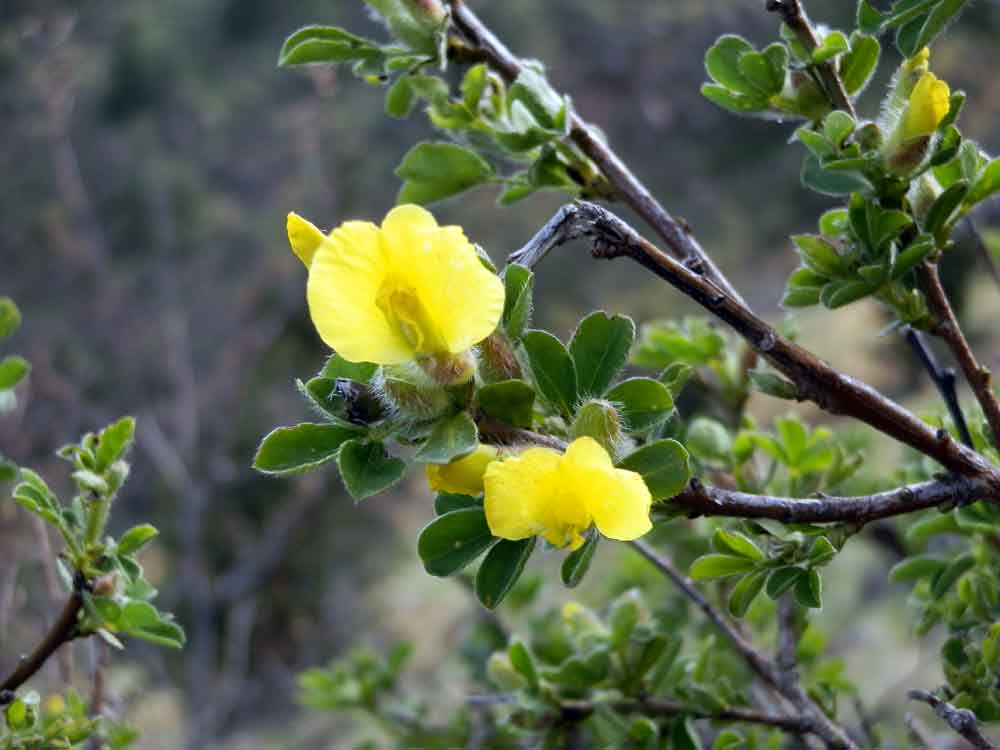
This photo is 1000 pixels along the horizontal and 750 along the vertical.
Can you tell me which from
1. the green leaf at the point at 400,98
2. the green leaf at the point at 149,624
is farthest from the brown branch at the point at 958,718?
the green leaf at the point at 400,98

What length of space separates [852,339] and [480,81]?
4.25 metres

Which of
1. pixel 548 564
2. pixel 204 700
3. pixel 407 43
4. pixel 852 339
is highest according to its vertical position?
pixel 407 43

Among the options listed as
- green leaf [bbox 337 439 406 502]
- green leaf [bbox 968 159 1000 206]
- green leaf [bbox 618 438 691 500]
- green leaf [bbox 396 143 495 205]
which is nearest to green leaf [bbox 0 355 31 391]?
green leaf [bbox 396 143 495 205]

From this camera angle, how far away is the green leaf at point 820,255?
73 cm

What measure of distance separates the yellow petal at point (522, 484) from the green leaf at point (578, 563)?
0.26 ft

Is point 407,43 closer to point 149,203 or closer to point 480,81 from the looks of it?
point 480,81

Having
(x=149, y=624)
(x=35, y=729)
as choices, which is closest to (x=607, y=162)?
(x=149, y=624)

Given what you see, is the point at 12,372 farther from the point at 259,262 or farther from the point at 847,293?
the point at 259,262

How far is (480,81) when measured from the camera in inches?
32.9

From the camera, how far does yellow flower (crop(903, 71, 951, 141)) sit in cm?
67

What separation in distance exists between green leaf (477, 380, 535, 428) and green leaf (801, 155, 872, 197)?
32 cm

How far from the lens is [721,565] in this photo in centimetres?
65

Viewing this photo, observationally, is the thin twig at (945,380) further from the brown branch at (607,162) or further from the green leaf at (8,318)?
the green leaf at (8,318)

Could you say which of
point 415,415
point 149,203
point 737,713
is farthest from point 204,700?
point 149,203
